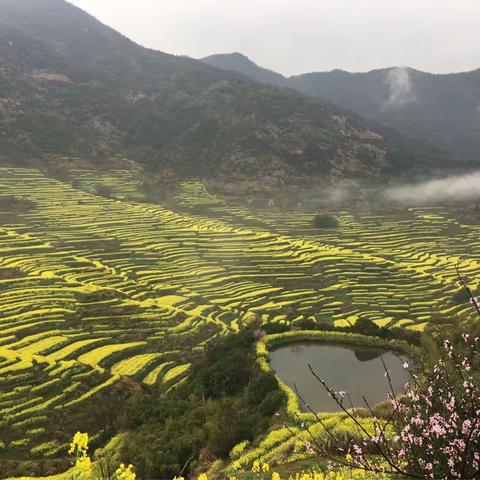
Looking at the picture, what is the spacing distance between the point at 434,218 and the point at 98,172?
150ft

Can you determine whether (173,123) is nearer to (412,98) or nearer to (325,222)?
(325,222)

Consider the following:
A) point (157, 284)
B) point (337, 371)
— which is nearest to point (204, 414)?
point (337, 371)

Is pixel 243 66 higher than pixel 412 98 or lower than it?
higher

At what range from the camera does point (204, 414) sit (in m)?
15.3

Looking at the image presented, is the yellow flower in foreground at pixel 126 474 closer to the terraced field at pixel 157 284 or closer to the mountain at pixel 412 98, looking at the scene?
the terraced field at pixel 157 284

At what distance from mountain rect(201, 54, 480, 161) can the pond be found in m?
124

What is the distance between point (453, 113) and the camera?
6117 inches

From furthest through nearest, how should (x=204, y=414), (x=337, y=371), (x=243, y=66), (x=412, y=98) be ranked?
(x=243, y=66), (x=412, y=98), (x=337, y=371), (x=204, y=414)

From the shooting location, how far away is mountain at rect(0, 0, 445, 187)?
77312 millimetres

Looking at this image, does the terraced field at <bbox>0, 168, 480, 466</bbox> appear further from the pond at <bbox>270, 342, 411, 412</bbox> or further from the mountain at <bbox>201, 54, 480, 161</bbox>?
the mountain at <bbox>201, 54, 480, 161</bbox>

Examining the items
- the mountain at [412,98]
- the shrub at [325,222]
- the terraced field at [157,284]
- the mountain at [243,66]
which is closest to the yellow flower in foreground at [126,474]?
the terraced field at [157,284]

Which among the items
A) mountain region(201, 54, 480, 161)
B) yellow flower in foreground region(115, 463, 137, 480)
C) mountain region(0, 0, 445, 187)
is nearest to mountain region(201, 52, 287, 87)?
mountain region(201, 54, 480, 161)

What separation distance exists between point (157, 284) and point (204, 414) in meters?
17.2

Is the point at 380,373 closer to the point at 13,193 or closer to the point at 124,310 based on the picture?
the point at 124,310
